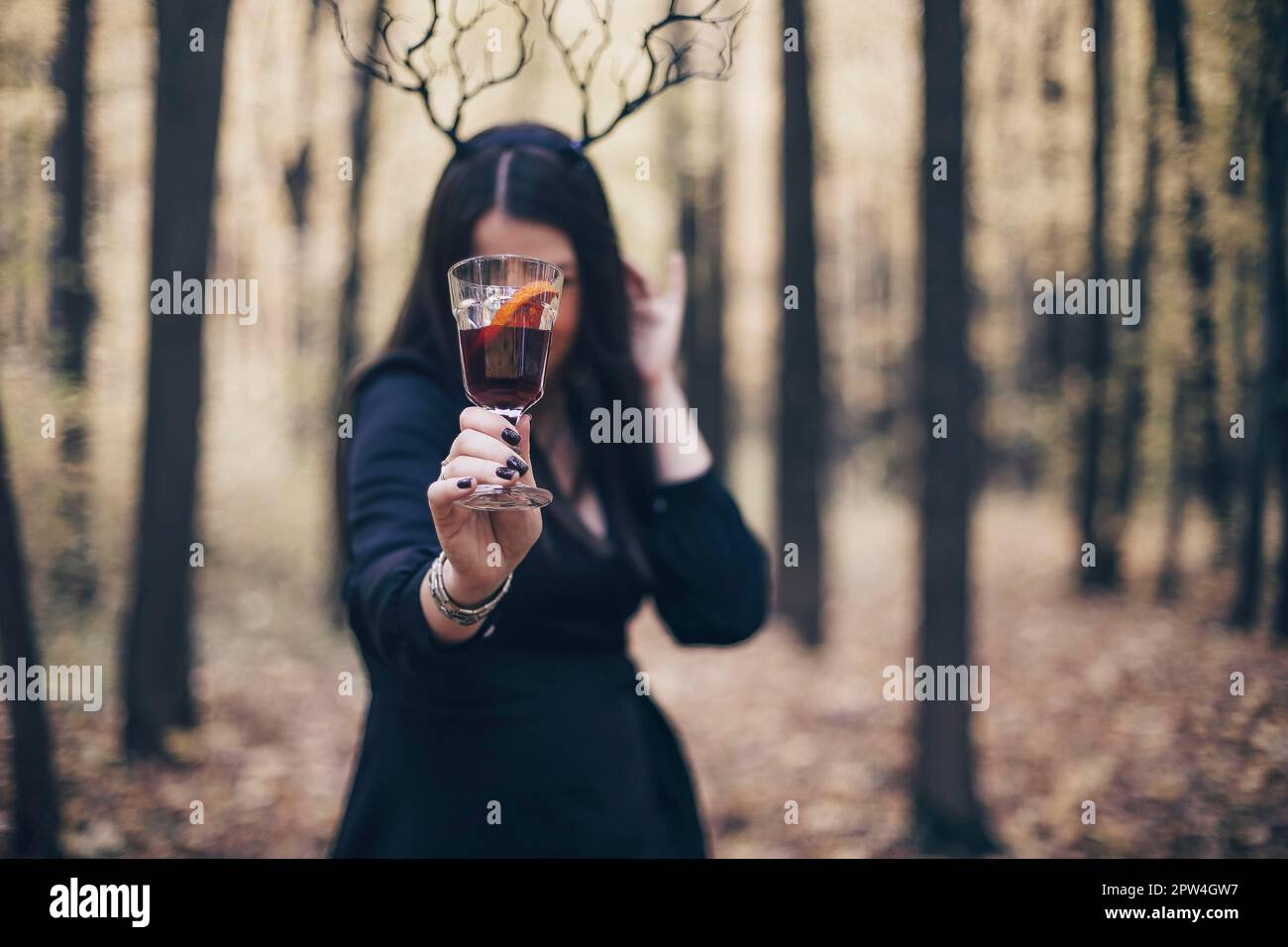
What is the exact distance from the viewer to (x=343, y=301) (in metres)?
8.26

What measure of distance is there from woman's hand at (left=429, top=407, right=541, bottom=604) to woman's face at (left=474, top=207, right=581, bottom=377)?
404 millimetres

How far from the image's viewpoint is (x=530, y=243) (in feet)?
5.43

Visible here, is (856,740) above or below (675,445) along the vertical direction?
below

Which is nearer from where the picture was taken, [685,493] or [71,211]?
[685,493]

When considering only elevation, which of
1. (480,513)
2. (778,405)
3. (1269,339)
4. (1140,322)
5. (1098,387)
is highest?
(1140,322)

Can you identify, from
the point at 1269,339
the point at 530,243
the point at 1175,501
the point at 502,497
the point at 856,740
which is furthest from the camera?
the point at 1175,501

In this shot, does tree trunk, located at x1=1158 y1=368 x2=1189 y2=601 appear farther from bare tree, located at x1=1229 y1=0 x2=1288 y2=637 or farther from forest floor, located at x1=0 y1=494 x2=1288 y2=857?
bare tree, located at x1=1229 y1=0 x2=1288 y2=637

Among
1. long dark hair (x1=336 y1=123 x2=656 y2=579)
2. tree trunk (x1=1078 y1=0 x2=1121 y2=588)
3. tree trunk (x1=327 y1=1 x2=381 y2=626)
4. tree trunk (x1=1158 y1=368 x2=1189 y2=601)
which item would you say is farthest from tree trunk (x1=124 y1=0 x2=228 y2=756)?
tree trunk (x1=1158 y1=368 x2=1189 y2=601)

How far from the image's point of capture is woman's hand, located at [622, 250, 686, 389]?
207 centimetres

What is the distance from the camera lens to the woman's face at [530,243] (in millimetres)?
1646

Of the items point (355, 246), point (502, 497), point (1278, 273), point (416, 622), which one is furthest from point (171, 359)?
point (1278, 273)

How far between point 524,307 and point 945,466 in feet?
12.8

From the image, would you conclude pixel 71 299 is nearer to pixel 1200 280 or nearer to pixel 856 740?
pixel 856 740
